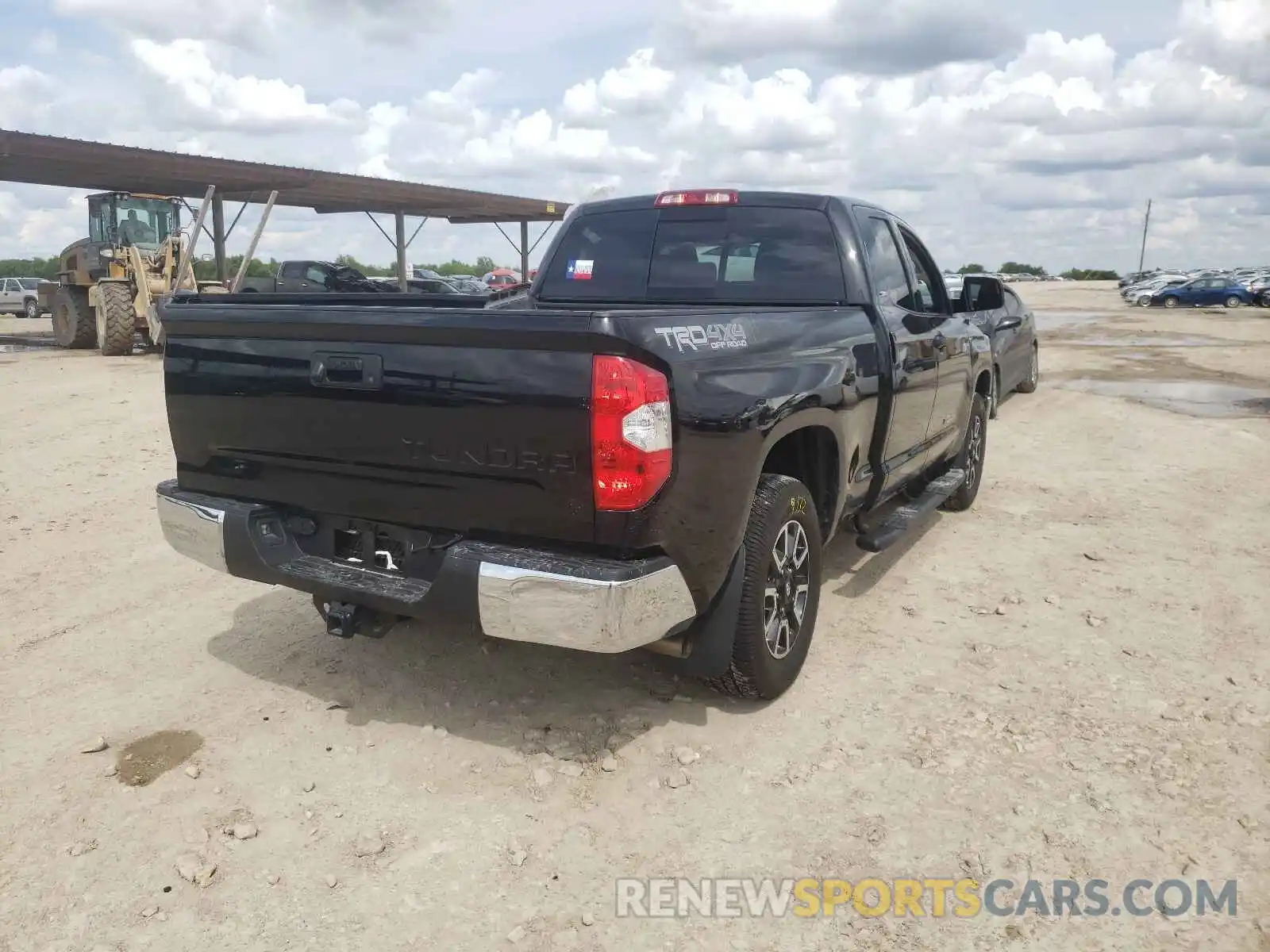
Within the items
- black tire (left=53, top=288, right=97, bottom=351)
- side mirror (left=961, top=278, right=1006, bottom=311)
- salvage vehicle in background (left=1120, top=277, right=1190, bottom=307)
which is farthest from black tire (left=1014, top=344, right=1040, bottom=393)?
salvage vehicle in background (left=1120, top=277, right=1190, bottom=307)

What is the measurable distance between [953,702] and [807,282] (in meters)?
1.97

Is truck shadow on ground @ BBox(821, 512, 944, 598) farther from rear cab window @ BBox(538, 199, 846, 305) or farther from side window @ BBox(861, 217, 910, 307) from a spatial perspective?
rear cab window @ BBox(538, 199, 846, 305)

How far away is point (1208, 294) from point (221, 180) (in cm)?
3983

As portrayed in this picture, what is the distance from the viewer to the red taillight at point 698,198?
470 centimetres

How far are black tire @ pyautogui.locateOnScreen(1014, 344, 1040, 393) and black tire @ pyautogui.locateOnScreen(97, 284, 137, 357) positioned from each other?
14734 millimetres

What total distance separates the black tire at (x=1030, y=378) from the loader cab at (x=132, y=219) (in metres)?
16.0

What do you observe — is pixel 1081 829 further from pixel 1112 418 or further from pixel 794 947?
pixel 1112 418

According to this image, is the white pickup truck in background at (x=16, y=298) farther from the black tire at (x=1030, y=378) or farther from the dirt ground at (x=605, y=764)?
the dirt ground at (x=605, y=764)

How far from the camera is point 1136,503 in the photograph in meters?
6.89

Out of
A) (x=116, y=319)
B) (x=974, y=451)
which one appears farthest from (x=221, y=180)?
(x=974, y=451)

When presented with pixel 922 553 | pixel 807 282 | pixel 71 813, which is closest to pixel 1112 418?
pixel 922 553

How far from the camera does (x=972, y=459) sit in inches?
269

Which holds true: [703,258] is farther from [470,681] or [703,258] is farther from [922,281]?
[470,681]

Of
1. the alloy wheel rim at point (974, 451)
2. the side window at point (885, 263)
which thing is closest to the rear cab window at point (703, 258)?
the side window at point (885, 263)
